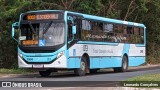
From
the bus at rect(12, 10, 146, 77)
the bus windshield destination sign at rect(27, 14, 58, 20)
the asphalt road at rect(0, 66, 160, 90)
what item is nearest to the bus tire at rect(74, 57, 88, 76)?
the bus at rect(12, 10, 146, 77)

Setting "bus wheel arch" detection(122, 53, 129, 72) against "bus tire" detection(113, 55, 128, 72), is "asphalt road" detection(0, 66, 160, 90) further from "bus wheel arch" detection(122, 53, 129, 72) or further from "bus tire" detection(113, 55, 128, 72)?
"bus wheel arch" detection(122, 53, 129, 72)

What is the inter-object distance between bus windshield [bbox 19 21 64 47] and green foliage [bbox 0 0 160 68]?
7885 mm

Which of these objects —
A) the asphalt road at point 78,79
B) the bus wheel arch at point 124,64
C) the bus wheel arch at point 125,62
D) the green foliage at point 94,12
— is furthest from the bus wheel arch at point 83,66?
the green foliage at point 94,12

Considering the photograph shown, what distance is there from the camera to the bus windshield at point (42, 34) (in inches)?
954

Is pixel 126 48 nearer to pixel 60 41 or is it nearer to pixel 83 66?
pixel 83 66

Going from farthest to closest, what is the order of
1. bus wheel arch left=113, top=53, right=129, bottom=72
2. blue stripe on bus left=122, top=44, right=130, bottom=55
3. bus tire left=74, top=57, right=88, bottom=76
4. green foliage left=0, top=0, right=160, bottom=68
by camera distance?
1. green foliage left=0, top=0, right=160, bottom=68
2. blue stripe on bus left=122, top=44, right=130, bottom=55
3. bus wheel arch left=113, top=53, right=129, bottom=72
4. bus tire left=74, top=57, right=88, bottom=76

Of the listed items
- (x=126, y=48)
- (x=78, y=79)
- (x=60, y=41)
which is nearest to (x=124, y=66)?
(x=126, y=48)

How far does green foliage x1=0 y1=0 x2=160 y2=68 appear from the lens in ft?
110

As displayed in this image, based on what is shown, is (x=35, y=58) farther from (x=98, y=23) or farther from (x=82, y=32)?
(x=98, y=23)

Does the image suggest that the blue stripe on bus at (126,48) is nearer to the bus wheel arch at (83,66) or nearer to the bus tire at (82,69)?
the bus wheel arch at (83,66)

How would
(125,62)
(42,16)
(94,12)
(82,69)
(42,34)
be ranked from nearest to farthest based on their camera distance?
(42,34)
(42,16)
(82,69)
(125,62)
(94,12)

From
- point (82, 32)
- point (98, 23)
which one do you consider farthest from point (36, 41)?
point (98, 23)

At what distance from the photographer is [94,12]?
37656 mm

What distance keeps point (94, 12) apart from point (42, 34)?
13.8m
